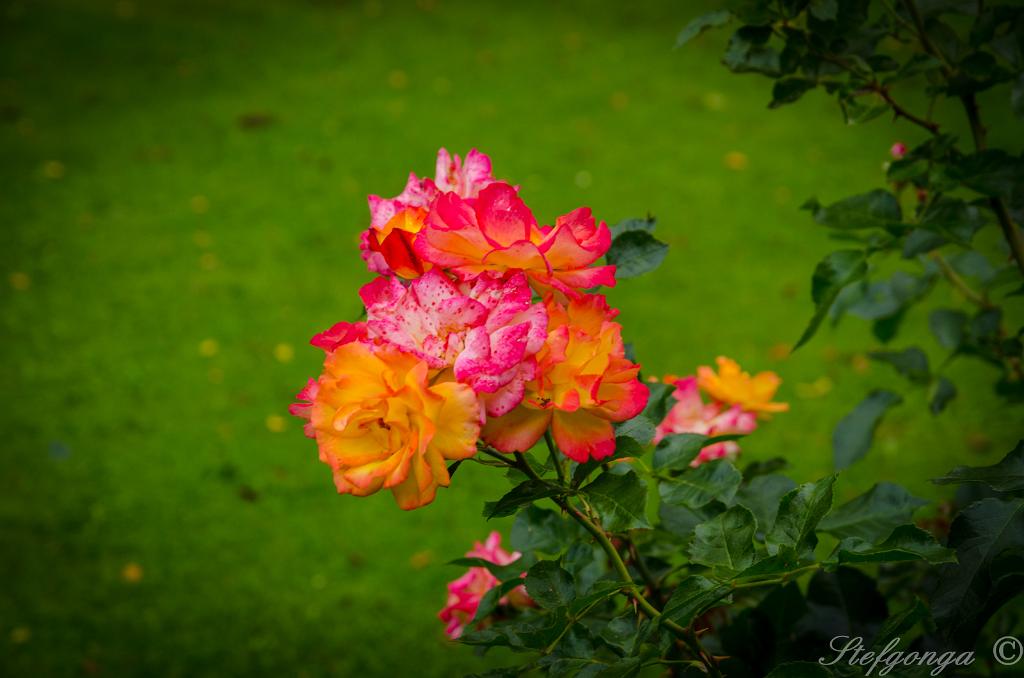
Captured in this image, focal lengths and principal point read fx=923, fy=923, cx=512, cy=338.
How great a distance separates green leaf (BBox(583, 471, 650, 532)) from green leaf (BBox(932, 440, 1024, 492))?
21cm

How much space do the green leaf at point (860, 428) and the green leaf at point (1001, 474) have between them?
0.63 meters

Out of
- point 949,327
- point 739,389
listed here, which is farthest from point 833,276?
point 949,327

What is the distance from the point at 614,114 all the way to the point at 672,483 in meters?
3.29

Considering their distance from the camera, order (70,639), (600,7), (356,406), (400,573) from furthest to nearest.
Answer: (600,7), (400,573), (70,639), (356,406)

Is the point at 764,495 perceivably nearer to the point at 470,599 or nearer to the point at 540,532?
the point at 540,532

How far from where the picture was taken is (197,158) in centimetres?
375

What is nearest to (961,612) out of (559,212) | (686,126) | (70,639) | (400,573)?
(400,573)

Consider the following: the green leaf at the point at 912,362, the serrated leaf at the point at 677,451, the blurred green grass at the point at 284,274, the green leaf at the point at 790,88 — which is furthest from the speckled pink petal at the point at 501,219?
the blurred green grass at the point at 284,274

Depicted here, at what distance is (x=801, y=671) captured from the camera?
64cm

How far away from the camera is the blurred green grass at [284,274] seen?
2041 mm

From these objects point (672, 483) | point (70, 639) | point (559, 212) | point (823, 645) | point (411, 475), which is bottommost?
point (70, 639)

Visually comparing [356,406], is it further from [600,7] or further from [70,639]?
[600,7]

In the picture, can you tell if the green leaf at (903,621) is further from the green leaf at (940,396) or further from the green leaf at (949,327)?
the green leaf at (949,327)

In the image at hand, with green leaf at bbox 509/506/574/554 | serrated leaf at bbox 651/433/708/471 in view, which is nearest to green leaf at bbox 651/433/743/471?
serrated leaf at bbox 651/433/708/471
